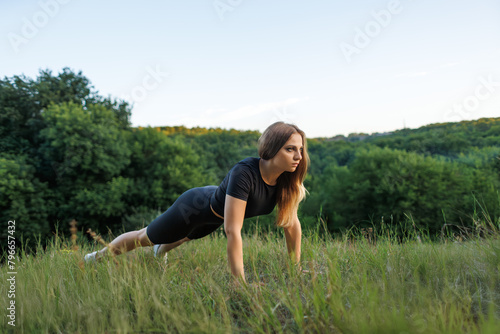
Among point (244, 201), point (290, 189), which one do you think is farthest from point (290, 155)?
point (244, 201)

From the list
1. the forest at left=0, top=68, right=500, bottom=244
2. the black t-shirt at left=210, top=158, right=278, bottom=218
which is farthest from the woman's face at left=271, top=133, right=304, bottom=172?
the forest at left=0, top=68, right=500, bottom=244

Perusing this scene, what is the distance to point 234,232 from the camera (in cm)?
259

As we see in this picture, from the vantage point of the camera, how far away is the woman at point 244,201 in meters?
2.63

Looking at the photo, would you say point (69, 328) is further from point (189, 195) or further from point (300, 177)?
point (300, 177)

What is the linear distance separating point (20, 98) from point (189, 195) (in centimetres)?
2680

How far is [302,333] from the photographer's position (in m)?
1.78

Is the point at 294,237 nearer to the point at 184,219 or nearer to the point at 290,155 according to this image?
the point at 290,155

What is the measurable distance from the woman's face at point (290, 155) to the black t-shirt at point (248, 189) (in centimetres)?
22

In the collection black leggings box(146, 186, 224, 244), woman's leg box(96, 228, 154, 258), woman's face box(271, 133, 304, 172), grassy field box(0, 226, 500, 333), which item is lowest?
grassy field box(0, 226, 500, 333)

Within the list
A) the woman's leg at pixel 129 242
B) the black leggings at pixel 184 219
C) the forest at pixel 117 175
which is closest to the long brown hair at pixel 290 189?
the black leggings at pixel 184 219

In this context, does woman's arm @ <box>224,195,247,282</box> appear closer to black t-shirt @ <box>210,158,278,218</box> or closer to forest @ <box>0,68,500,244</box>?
black t-shirt @ <box>210,158,278,218</box>

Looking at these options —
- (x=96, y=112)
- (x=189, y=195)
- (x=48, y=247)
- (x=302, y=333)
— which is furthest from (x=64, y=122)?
(x=302, y=333)

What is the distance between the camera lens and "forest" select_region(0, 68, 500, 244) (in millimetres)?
21344

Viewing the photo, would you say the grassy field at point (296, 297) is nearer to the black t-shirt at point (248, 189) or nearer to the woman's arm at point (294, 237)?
the woman's arm at point (294, 237)
